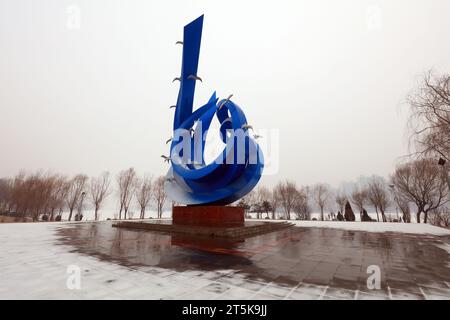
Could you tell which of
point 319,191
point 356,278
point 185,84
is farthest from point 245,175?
point 319,191

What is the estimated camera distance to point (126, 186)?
4175 centimetres

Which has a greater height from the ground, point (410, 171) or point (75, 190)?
point (410, 171)

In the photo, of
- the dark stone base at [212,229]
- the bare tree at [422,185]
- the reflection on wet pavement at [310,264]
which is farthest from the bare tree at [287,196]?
the reflection on wet pavement at [310,264]

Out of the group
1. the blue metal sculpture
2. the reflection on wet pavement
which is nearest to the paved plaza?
the reflection on wet pavement

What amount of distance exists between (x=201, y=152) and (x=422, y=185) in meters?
33.9

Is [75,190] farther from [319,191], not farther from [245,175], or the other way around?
[319,191]

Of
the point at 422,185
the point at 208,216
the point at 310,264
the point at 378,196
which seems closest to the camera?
the point at 310,264

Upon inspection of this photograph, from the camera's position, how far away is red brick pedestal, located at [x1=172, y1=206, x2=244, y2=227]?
43.3 feet

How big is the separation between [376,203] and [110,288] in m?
49.0

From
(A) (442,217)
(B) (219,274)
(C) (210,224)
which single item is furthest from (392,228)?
(A) (442,217)

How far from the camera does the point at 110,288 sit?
382cm

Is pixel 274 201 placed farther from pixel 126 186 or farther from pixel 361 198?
pixel 126 186

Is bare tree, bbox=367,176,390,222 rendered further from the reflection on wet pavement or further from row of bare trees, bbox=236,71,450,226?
the reflection on wet pavement

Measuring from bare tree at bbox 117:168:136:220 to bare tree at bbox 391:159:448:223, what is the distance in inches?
1857
